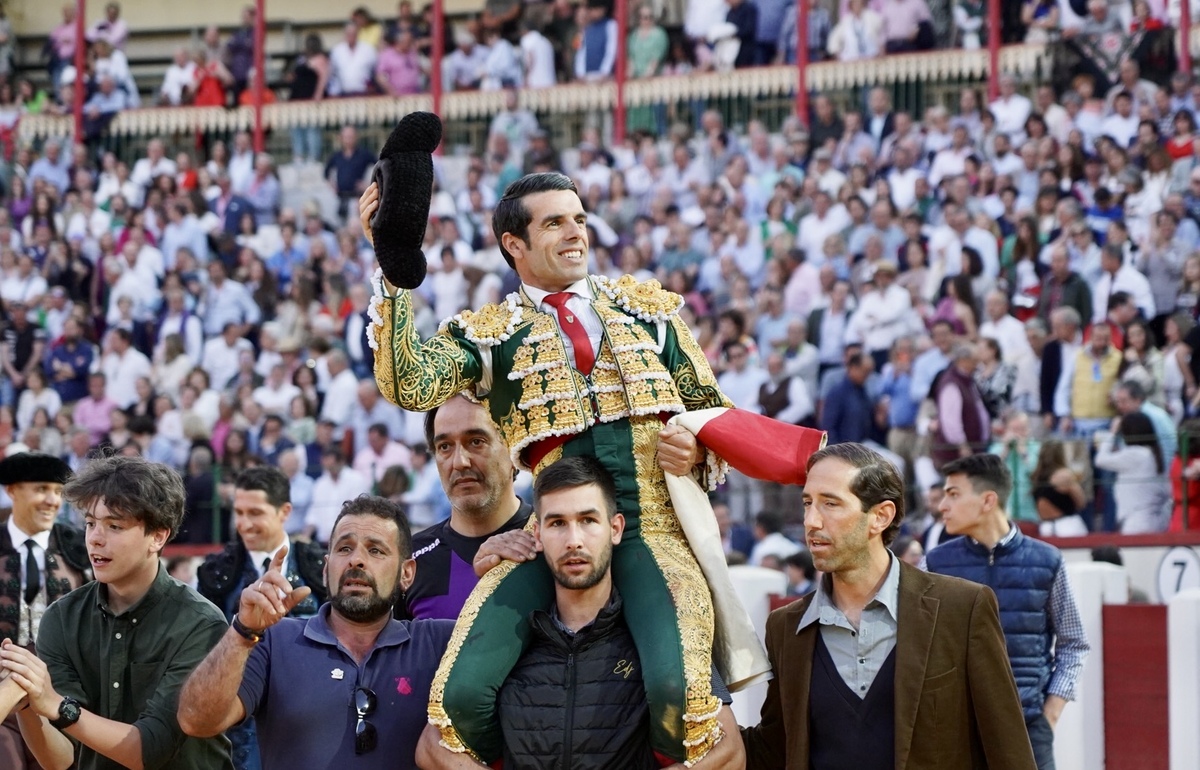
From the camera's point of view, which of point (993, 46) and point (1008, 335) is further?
point (993, 46)

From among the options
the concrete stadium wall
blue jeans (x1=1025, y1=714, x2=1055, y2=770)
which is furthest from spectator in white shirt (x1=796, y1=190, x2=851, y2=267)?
the concrete stadium wall

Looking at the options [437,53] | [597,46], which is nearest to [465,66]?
[437,53]

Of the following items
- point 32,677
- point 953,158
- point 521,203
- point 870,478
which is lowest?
point 32,677

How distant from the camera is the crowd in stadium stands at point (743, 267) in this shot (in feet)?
36.7

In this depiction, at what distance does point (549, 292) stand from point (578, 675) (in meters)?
1.00

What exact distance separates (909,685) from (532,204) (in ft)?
4.84

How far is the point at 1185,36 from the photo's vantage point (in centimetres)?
1486

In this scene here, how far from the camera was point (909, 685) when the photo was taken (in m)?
4.59

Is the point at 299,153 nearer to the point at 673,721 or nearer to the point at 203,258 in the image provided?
the point at 203,258

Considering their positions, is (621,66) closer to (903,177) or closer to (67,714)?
(903,177)

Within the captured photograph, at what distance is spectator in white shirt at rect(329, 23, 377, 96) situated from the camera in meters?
20.7

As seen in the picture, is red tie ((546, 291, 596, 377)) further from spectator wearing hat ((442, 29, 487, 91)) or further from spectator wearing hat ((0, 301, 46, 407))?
spectator wearing hat ((442, 29, 487, 91))

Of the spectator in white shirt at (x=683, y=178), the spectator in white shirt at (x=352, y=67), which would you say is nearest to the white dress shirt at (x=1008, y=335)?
the spectator in white shirt at (x=683, y=178)

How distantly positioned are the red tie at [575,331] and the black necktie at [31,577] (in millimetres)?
2242
